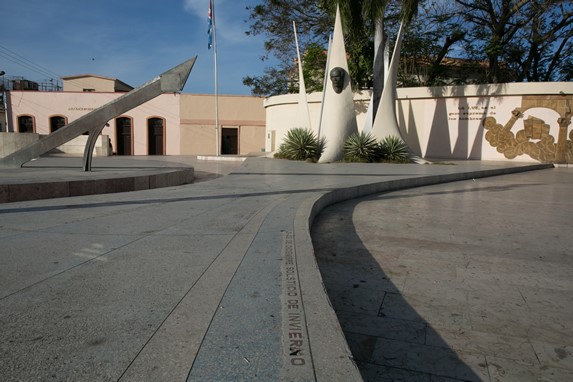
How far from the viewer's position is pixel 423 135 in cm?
2358

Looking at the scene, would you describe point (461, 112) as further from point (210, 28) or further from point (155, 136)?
point (155, 136)

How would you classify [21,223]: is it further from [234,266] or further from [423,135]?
[423,135]

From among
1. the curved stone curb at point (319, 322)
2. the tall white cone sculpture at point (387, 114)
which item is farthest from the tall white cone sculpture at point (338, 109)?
the curved stone curb at point (319, 322)

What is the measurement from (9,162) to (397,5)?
72.3 ft

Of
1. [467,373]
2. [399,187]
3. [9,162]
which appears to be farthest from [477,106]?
[467,373]

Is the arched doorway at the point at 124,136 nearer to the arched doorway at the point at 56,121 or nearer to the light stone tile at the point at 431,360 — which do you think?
the arched doorway at the point at 56,121

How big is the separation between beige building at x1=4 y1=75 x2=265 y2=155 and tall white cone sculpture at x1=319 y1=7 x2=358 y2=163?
1863 cm

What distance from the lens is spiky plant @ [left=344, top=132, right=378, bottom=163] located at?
1691 cm

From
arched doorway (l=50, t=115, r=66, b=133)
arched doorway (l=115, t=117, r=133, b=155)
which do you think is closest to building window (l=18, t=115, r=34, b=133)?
arched doorway (l=50, t=115, r=66, b=133)

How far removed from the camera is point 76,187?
759 cm

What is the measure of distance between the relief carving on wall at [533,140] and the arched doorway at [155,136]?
25.4 meters

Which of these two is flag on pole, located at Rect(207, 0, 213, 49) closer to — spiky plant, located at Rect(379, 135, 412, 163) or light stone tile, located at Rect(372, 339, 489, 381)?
spiky plant, located at Rect(379, 135, 412, 163)

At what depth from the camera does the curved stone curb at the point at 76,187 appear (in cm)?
675

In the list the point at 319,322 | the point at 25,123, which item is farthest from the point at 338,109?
the point at 25,123
